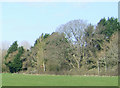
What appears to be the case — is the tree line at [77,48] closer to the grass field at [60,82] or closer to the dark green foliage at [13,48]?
the dark green foliage at [13,48]

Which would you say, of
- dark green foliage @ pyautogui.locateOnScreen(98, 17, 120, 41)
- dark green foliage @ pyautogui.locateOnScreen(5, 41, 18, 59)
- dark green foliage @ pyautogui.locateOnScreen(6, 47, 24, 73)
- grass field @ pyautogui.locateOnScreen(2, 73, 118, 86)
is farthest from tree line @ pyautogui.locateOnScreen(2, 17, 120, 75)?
grass field @ pyautogui.locateOnScreen(2, 73, 118, 86)

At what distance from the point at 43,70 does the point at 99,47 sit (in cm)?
1258

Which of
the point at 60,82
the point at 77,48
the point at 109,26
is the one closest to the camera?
the point at 60,82

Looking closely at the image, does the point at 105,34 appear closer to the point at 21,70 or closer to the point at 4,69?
the point at 21,70

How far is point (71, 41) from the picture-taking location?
49688 mm

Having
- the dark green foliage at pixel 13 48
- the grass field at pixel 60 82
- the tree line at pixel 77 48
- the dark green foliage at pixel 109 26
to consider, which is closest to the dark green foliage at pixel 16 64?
the dark green foliage at pixel 13 48

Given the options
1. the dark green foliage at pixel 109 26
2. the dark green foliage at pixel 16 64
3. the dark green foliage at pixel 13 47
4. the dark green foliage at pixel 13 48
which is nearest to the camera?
the dark green foliage at pixel 109 26

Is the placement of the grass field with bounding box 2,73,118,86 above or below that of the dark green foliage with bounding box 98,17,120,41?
below

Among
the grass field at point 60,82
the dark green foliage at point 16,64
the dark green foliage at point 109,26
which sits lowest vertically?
the grass field at point 60,82

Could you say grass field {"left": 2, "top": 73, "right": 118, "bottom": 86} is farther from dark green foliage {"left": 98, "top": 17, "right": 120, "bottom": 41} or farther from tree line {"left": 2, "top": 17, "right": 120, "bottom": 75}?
dark green foliage {"left": 98, "top": 17, "right": 120, "bottom": 41}

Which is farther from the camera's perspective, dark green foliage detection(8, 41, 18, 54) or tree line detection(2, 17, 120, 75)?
dark green foliage detection(8, 41, 18, 54)

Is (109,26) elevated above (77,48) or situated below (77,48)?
above

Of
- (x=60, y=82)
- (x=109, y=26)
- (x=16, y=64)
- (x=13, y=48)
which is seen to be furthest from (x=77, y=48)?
(x=60, y=82)

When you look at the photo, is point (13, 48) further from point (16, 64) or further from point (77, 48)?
point (77, 48)
